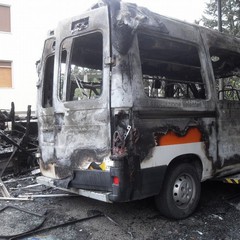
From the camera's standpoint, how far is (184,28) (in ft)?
16.5

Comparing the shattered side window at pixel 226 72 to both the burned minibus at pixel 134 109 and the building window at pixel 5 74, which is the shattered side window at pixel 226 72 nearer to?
the burned minibus at pixel 134 109

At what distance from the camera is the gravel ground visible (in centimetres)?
444

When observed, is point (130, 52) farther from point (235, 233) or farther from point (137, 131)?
point (235, 233)

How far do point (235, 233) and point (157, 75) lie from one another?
2.55 m

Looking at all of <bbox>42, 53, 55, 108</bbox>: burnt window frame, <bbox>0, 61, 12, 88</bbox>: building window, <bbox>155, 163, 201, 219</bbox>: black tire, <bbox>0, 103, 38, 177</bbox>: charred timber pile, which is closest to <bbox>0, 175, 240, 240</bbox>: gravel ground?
<bbox>155, 163, 201, 219</bbox>: black tire

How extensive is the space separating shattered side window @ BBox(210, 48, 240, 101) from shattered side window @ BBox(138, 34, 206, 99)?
41 centimetres

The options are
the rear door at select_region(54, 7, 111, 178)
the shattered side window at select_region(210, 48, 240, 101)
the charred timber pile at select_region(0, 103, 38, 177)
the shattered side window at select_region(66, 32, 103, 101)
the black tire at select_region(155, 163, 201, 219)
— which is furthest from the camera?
the charred timber pile at select_region(0, 103, 38, 177)

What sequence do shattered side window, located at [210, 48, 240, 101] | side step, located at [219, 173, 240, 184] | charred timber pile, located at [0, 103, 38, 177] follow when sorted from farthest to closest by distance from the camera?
charred timber pile, located at [0, 103, 38, 177] < shattered side window, located at [210, 48, 240, 101] < side step, located at [219, 173, 240, 184]

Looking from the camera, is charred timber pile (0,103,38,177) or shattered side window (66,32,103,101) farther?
charred timber pile (0,103,38,177)

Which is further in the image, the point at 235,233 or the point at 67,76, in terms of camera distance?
the point at 67,76

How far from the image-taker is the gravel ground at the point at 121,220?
4438 mm

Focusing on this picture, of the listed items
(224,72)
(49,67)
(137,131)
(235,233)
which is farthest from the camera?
(224,72)

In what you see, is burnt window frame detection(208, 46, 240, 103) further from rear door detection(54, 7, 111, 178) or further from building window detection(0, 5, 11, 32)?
building window detection(0, 5, 11, 32)

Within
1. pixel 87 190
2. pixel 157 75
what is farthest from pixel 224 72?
pixel 87 190
